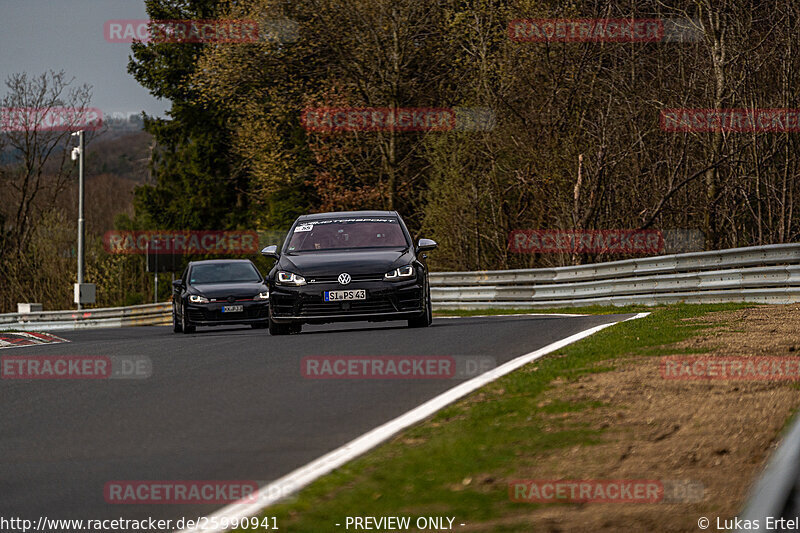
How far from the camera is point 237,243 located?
55.5m

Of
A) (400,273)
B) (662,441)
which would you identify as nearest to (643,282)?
(400,273)

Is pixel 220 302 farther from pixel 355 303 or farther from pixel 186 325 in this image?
pixel 355 303

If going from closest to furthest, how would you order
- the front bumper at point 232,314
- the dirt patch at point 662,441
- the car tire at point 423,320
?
the dirt patch at point 662,441, the car tire at point 423,320, the front bumper at point 232,314

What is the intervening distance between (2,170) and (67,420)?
55.0 meters

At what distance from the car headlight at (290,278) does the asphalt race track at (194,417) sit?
1.76m

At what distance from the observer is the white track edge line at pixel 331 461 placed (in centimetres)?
546

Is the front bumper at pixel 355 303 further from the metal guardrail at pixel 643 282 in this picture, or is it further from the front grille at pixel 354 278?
the metal guardrail at pixel 643 282

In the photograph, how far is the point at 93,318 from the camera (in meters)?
43.5

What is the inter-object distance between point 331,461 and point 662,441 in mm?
1893

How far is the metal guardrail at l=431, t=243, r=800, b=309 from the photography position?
19227mm

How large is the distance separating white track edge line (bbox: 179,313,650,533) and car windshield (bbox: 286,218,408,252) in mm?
7033

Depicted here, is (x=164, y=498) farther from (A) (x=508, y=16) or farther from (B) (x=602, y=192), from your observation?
(A) (x=508, y=16)

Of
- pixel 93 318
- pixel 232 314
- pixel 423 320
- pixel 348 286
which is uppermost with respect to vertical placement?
pixel 348 286

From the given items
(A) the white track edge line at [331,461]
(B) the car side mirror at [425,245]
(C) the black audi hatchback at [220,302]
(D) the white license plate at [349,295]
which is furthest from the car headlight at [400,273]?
(C) the black audi hatchback at [220,302]
